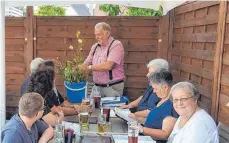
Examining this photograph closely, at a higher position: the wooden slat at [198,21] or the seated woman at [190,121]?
A: the wooden slat at [198,21]

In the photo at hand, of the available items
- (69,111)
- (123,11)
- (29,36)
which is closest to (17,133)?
(69,111)

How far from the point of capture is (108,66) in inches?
137

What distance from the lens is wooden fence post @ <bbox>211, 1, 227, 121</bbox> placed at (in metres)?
2.28

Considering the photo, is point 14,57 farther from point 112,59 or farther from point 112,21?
point 112,59

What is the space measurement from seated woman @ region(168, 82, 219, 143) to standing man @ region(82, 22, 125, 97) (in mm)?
1598

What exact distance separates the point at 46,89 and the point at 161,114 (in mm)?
895

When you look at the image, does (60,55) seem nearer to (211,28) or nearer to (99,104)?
(99,104)

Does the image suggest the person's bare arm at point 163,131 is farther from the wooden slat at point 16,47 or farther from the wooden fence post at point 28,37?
the wooden slat at point 16,47

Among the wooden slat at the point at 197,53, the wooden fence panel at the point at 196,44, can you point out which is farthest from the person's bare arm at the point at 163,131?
the wooden slat at the point at 197,53

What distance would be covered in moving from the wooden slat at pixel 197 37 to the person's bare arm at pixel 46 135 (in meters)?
1.51

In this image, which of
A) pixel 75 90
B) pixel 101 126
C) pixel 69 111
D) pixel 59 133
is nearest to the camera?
pixel 59 133

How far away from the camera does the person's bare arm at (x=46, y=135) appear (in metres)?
1.96

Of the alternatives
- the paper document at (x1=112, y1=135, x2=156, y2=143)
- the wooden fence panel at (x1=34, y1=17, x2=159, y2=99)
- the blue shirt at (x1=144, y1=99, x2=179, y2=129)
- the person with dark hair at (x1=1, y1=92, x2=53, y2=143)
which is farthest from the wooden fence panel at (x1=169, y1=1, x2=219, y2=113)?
the person with dark hair at (x1=1, y1=92, x2=53, y2=143)

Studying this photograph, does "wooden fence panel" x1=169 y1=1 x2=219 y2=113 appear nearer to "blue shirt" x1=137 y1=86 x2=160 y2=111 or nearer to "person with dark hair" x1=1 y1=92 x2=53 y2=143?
"blue shirt" x1=137 y1=86 x2=160 y2=111
